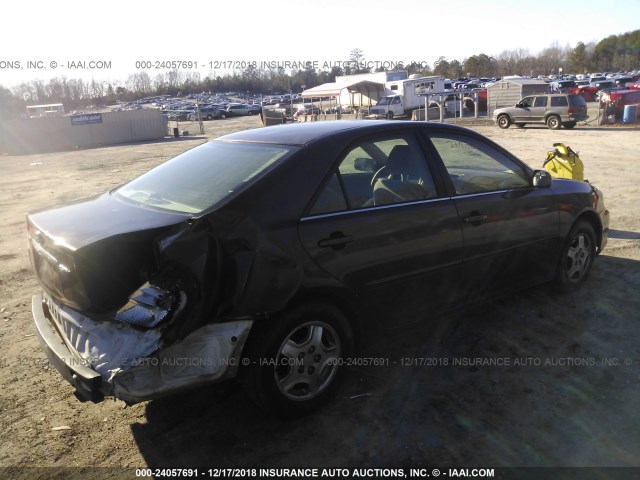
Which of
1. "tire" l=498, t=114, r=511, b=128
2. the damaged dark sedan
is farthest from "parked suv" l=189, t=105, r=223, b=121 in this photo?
the damaged dark sedan

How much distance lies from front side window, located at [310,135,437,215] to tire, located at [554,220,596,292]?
173cm

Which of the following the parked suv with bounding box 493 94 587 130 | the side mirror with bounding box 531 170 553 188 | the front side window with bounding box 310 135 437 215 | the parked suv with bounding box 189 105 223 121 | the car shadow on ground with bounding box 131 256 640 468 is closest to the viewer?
the car shadow on ground with bounding box 131 256 640 468

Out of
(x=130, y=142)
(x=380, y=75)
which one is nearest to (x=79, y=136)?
(x=130, y=142)

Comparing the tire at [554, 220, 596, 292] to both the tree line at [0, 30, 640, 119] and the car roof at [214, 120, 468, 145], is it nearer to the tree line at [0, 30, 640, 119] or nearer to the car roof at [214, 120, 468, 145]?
the car roof at [214, 120, 468, 145]

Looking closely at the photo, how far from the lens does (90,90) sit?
292 feet

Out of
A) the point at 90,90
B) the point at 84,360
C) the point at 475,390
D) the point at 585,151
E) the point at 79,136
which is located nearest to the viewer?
the point at 84,360

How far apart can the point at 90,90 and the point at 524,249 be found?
321 ft

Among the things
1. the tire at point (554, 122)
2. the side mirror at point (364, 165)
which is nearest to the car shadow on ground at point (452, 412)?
the side mirror at point (364, 165)

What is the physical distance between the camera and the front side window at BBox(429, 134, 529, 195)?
3.83m

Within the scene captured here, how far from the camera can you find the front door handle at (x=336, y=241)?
3016mm

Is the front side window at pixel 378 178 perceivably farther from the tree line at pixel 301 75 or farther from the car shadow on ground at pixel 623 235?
the tree line at pixel 301 75

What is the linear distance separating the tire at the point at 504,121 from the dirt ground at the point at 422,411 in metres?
22.9

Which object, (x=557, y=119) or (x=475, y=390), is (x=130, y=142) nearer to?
(x=557, y=119)

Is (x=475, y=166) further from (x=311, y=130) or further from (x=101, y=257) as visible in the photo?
(x=101, y=257)
